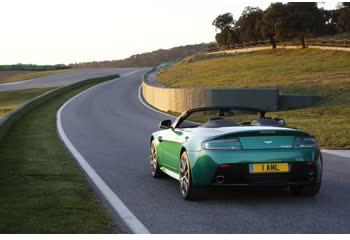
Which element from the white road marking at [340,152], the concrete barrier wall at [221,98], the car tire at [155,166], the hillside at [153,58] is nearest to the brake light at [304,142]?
the car tire at [155,166]

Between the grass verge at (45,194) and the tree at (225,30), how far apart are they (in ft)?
268

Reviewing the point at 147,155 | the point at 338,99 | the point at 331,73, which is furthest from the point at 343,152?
the point at 331,73

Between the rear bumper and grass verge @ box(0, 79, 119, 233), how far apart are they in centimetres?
139

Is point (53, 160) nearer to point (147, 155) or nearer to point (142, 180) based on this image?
point (147, 155)

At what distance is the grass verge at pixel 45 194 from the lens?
23.9ft

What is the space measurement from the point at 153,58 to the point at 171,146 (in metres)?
163

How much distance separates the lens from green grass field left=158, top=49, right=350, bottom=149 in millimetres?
20617

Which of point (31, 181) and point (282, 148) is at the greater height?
point (282, 148)

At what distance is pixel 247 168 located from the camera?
870 cm

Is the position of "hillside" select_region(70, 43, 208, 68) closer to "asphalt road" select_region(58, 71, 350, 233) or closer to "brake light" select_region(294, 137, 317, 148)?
"asphalt road" select_region(58, 71, 350, 233)

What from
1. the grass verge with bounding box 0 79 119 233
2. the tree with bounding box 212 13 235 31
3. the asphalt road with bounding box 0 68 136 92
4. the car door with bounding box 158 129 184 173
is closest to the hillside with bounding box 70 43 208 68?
the tree with bounding box 212 13 235 31

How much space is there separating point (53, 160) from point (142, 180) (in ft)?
10.9

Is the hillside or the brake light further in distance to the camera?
the hillside

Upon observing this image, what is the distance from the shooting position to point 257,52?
247 ft
